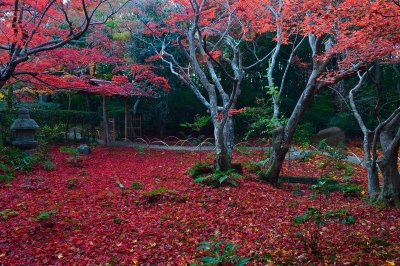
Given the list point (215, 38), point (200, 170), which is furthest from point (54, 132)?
point (200, 170)

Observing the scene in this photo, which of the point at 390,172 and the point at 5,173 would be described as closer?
the point at 390,172

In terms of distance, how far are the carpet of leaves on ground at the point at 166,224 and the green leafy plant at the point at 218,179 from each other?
0.19 m

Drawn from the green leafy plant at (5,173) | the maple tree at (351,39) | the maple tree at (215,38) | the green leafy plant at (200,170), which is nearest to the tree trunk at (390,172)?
the maple tree at (351,39)

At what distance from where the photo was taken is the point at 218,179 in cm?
653

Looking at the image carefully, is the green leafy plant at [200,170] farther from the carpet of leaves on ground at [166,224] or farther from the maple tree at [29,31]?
the maple tree at [29,31]

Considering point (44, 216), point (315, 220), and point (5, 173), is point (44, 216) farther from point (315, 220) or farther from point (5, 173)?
point (5, 173)

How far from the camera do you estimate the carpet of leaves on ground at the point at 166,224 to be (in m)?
3.42

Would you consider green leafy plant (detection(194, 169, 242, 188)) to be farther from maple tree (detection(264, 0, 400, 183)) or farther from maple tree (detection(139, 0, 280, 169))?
maple tree (detection(264, 0, 400, 183))

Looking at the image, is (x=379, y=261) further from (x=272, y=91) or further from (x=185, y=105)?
(x=185, y=105)

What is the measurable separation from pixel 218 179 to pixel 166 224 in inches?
91.0

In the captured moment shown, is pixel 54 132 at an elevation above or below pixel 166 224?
above

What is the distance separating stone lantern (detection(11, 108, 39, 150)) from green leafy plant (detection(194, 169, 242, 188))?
17.0 feet

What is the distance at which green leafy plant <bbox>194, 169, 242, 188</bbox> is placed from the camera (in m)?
6.40

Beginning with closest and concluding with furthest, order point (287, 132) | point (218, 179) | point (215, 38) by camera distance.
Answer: point (218, 179), point (287, 132), point (215, 38)
